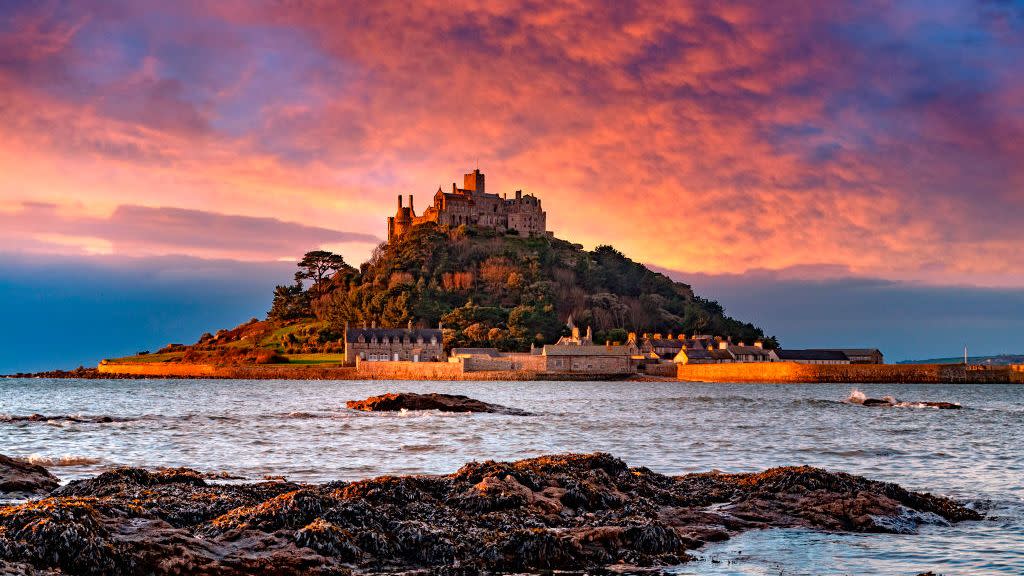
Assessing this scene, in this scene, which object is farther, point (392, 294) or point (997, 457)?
point (392, 294)

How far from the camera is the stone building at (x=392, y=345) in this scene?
116 m

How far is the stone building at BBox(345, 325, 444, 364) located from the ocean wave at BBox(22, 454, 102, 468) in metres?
95.0

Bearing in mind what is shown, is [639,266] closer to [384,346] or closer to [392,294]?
[392,294]

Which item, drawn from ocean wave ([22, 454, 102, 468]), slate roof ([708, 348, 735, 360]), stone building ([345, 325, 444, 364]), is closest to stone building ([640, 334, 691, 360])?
slate roof ([708, 348, 735, 360])

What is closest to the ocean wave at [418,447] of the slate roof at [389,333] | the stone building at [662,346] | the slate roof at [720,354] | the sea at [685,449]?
the sea at [685,449]

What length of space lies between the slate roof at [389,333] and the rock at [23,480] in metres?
102

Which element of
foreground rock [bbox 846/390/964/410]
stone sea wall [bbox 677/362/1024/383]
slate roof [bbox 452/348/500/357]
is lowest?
foreground rock [bbox 846/390/964/410]

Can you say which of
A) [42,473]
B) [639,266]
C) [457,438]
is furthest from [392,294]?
[42,473]

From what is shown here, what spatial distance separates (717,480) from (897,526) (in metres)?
3.55

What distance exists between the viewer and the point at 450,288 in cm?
14388

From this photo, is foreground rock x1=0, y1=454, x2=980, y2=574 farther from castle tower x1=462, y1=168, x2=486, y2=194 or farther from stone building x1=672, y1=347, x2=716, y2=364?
castle tower x1=462, y1=168, x2=486, y2=194

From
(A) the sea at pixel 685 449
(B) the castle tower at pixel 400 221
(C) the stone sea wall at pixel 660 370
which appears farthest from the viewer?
(B) the castle tower at pixel 400 221

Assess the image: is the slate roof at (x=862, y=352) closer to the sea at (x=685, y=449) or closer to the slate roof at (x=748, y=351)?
the slate roof at (x=748, y=351)

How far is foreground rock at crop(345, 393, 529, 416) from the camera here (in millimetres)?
42656
